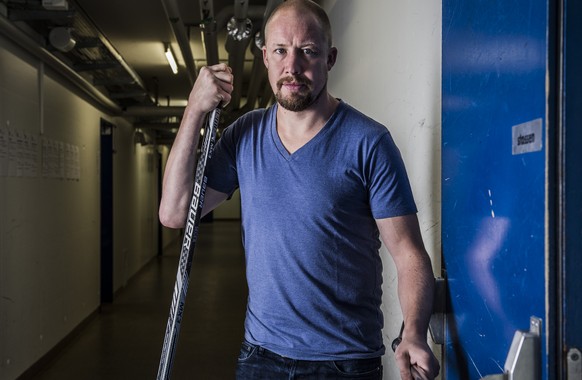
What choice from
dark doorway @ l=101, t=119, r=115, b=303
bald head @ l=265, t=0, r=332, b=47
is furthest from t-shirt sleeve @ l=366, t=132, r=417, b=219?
dark doorway @ l=101, t=119, r=115, b=303

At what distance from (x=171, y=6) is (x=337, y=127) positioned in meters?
2.67

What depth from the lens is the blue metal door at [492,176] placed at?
88 centimetres

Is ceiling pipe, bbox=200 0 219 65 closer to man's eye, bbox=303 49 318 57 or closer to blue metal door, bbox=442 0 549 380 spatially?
man's eye, bbox=303 49 318 57

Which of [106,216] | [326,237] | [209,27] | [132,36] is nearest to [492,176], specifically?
[326,237]

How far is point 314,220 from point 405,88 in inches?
27.9

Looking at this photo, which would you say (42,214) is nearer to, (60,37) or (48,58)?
(48,58)

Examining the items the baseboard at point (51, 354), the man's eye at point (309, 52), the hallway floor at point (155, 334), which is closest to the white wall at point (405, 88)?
the man's eye at point (309, 52)

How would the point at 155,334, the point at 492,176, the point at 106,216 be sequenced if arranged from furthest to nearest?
the point at 106,216 < the point at 155,334 < the point at 492,176

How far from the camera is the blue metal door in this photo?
0.88 metres

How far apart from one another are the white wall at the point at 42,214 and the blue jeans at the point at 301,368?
2646mm

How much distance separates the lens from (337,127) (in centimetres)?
136

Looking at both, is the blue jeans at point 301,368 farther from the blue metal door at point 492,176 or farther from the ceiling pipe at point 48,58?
the ceiling pipe at point 48,58

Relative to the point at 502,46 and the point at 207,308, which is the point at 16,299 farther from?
the point at 502,46

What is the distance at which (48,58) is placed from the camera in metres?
4.15
